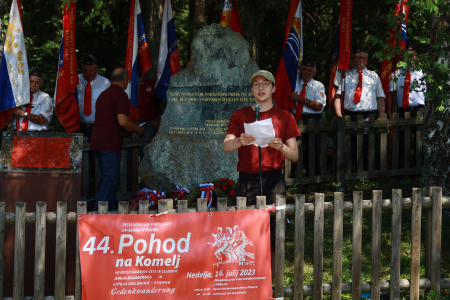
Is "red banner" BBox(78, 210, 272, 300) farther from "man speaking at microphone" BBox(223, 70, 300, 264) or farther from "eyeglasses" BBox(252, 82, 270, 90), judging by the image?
"eyeglasses" BBox(252, 82, 270, 90)

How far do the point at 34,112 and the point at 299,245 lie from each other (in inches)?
199

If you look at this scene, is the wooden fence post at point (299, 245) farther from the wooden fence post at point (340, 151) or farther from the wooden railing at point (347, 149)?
the wooden fence post at point (340, 151)

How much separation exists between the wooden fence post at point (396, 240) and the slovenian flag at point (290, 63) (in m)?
4.51

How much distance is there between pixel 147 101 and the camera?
9.34 meters

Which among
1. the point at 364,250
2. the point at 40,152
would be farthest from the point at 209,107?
the point at 364,250

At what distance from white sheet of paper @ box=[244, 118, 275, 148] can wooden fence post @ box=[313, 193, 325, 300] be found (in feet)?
1.99

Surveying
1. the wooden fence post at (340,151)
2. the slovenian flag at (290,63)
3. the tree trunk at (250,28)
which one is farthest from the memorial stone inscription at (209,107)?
the tree trunk at (250,28)

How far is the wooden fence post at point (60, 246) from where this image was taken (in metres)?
3.91

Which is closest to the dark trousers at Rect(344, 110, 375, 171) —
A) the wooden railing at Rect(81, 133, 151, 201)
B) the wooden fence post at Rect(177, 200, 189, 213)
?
the wooden railing at Rect(81, 133, 151, 201)

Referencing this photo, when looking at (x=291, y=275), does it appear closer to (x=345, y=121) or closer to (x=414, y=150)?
(x=345, y=121)

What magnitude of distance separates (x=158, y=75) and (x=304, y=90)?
2605mm

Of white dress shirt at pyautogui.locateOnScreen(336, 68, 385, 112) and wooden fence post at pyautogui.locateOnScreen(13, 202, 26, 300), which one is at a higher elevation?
white dress shirt at pyautogui.locateOnScreen(336, 68, 385, 112)

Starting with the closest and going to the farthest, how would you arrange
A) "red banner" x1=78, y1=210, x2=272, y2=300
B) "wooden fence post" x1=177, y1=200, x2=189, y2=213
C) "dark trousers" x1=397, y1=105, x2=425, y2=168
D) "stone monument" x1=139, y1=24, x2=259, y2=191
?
1. "red banner" x1=78, y1=210, x2=272, y2=300
2. "wooden fence post" x1=177, y1=200, x2=189, y2=213
3. "stone monument" x1=139, y1=24, x2=259, y2=191
4. "dark trousers" x1=397, y1=105, x2=425, y2=168

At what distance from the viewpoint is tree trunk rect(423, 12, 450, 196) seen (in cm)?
636
